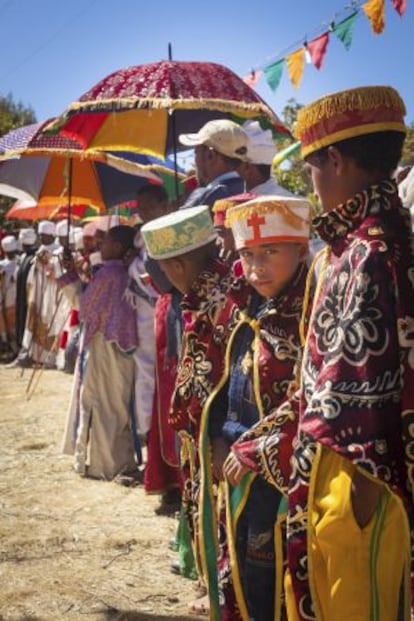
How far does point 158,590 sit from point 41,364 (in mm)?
9465

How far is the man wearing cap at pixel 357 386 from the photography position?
182 centimetres

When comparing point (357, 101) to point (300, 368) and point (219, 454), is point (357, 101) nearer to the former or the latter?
point (300, 368)

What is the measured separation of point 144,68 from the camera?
4.95 metres

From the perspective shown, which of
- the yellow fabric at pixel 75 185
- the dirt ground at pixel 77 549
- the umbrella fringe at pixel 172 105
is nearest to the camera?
the dirt ground at pixel 77 549

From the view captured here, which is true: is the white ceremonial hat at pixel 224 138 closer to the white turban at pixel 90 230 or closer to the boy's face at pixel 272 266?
the boy's face at pixel 272 266

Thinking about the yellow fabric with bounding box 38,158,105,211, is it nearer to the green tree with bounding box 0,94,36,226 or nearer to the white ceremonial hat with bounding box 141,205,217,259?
the white ceremonial hat with bounding box 141,205,217,259

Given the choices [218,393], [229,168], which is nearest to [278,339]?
[218,393]

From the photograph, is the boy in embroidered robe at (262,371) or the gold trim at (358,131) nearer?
the gold trim at (358,131)

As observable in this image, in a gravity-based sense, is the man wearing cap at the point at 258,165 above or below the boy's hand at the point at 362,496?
above

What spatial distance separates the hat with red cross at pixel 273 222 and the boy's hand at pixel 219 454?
736mm

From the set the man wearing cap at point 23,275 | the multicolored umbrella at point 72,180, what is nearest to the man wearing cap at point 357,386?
the multicolored umbrella at point 72,180

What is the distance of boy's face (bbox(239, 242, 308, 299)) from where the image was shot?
8.66 ft

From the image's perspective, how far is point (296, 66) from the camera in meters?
8.42

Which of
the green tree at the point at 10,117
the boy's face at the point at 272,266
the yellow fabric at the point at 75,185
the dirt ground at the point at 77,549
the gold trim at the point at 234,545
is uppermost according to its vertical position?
the green tree at the point at 10,117
